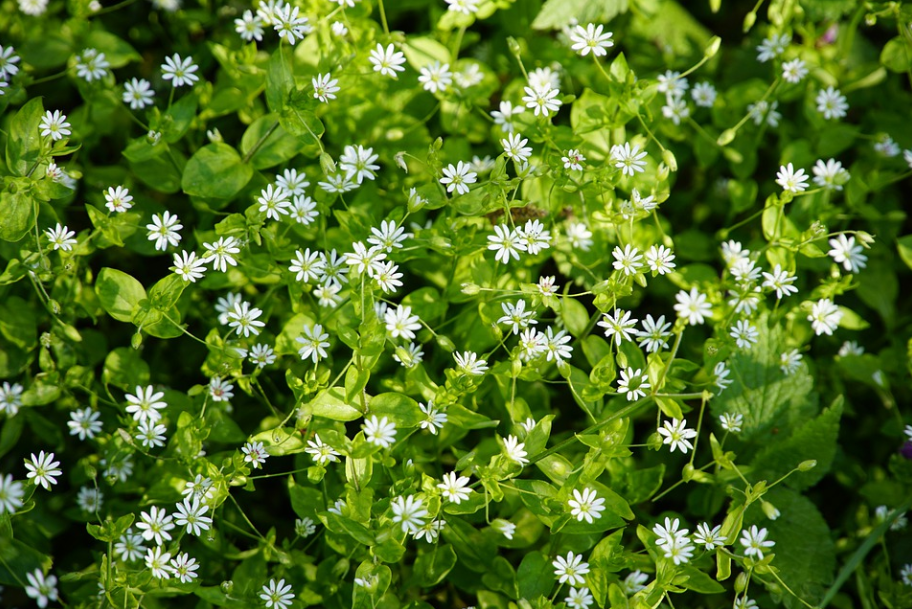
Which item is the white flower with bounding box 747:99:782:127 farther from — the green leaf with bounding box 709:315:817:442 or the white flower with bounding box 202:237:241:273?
the white flower with bounding box 202:237:241:273

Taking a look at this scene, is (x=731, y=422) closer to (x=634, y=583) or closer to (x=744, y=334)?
(x=744, y=334)

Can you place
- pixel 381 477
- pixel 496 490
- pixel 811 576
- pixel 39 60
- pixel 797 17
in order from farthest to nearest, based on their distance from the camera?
pixel 797 17, pixel 39 60, pixel 811 576, pixel 381 477, pixel 496 490

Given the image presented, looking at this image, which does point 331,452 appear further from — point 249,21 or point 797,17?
point 797,17

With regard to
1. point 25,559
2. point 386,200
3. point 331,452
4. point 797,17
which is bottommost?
point 25,559

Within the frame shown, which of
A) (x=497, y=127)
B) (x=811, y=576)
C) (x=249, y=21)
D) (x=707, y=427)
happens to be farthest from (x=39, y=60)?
(x=811, y=576)

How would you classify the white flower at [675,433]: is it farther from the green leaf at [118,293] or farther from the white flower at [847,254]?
the green leaf at [118,293]

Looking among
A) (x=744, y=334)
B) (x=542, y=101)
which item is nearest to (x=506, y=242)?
(x=542, y=101)
